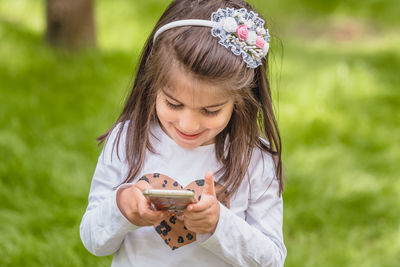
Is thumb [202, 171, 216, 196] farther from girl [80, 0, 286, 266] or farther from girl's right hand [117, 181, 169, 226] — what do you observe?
girl's right hand [117, 181, 169, 226]

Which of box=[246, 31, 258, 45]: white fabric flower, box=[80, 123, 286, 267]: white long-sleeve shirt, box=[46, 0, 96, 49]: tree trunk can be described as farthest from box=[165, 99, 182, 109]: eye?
box=[46, 0, 96, 49]: tree trunk

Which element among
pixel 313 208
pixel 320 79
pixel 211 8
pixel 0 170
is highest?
pixel 211 8

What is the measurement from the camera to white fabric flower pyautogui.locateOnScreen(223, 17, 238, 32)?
59.8 inches

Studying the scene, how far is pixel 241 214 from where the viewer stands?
5.49 ft

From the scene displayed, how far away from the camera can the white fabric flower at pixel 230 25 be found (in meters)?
1.52

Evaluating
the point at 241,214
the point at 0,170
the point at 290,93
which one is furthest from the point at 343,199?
the point at 0,170

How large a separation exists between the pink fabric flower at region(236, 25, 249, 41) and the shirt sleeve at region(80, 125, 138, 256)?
1.58 feet

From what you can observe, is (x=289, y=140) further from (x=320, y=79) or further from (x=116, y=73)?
(x=116, y=73)

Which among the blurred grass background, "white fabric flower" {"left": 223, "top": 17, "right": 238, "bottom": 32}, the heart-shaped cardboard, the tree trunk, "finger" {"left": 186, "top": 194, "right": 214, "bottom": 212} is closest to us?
"finger" {"left": 186, "top": 194, "right": 214, "bottom": 212}

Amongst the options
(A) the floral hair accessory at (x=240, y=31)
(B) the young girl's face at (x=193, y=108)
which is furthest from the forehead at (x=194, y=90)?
(A) the floral hair accessory at (x=240, y=31)

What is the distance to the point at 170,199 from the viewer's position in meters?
1.34

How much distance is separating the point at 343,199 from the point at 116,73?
2179mm

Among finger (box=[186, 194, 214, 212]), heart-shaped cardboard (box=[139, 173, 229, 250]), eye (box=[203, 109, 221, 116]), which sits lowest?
heart-shaped cardboard (box=[139, 173, 229, 250])

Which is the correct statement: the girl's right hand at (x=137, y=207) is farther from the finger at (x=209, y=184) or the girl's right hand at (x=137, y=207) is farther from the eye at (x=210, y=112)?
the eye at (x=210, y=112)
